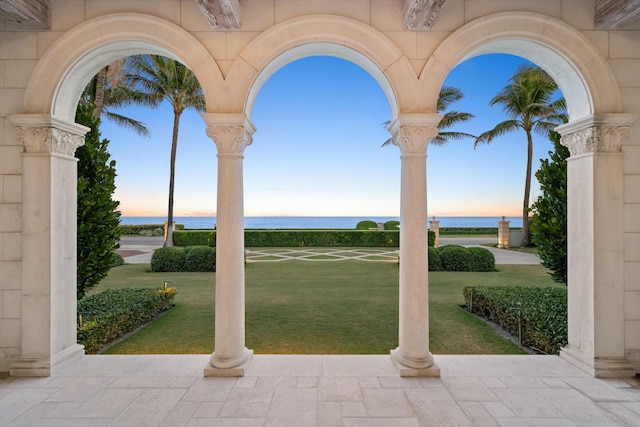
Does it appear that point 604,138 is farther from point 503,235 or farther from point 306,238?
point 306,238

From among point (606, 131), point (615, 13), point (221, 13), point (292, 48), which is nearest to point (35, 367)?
point (221, 13)

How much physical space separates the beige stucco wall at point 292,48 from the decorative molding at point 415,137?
0.90 feet

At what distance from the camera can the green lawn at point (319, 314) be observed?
20.0ft

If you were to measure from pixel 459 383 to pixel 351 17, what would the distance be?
5.07m

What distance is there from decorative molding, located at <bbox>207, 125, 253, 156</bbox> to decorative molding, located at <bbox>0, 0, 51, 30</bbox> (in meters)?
2.64

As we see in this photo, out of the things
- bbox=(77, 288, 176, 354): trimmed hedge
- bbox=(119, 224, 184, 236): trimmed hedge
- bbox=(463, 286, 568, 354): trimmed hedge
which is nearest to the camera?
bbox=(463, 286, 568, 354): trimmed hedge

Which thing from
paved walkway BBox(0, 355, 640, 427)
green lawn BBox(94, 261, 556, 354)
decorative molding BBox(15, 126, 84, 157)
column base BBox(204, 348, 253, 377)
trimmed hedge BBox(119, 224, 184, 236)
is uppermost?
decorative molding BBox(15, 126, 84, 157)

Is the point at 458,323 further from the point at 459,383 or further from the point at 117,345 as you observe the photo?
the point at 117,345

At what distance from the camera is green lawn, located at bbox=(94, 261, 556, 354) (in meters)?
6.09

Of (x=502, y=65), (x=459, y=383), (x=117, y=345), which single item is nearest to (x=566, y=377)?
(x=459, y=383)

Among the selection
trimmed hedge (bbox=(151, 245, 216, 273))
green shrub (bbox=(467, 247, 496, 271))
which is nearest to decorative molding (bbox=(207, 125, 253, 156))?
trimmed hedge (bbox=(151, 245, 216, 273))

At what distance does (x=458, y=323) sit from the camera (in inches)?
290

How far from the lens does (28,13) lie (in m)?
4.30

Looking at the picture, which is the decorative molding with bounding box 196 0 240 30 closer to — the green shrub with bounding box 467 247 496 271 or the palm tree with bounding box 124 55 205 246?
the green shrub with bounding box 467 247 496 271
